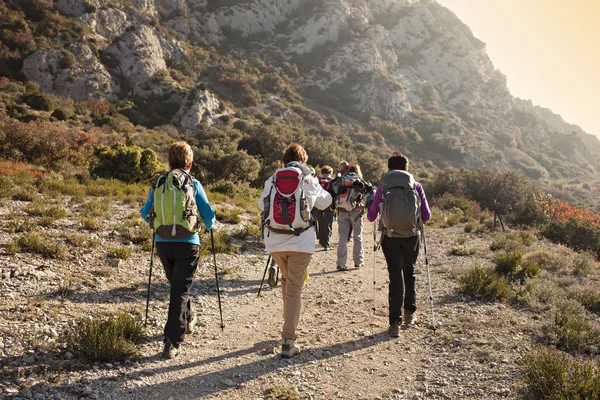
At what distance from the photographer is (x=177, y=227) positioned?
3.79 metres

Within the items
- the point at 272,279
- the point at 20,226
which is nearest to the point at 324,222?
the point at 272,279

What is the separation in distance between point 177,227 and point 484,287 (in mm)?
5504

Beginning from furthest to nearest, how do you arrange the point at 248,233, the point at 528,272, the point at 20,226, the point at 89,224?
1. the point at 248,233
2. the point at 89,224
3. the point at 528,272
4. the point at 20,226

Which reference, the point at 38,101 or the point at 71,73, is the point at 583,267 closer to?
the point at 38,101

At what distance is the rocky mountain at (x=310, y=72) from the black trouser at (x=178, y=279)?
36.5 meters

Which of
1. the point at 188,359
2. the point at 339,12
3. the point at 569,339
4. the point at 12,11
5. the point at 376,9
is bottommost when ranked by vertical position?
the point at 188,359

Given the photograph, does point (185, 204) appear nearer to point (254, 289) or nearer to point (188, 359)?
point (188, 359)

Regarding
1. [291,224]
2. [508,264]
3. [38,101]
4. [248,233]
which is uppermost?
[38,101]

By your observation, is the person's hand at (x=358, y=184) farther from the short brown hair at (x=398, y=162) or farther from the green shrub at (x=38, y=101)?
the green shrub at (x=38, y=101)

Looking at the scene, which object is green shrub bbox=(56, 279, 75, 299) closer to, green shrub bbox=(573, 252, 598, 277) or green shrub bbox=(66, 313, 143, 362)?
green shrub bbox=(66, 313, 143, 362)

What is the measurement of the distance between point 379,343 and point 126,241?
5.84m

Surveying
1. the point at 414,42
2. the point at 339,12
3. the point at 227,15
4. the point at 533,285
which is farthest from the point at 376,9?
the point at 533,285

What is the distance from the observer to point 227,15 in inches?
2842

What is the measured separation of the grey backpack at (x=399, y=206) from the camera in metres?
4.53
